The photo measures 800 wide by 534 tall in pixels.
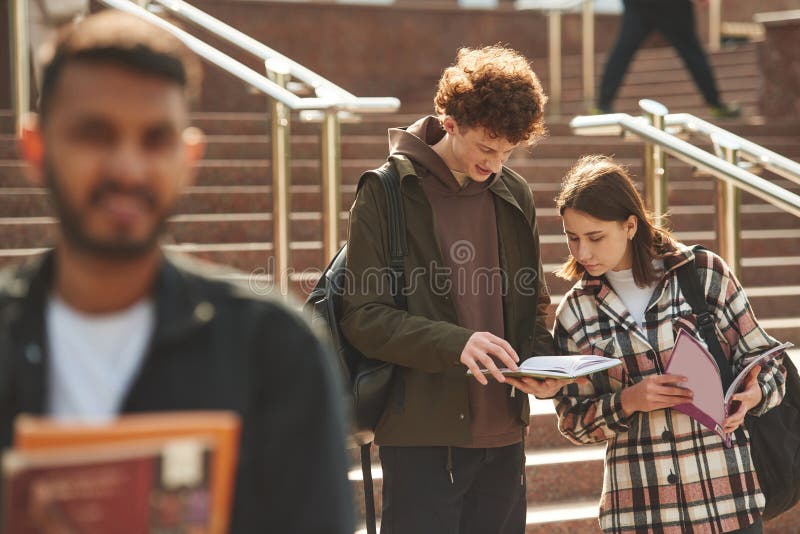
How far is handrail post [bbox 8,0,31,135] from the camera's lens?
20.9ft

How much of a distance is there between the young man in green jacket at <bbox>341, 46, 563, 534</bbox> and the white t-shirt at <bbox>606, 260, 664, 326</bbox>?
21 centimetres

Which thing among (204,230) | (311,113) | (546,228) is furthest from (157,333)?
(546,228)

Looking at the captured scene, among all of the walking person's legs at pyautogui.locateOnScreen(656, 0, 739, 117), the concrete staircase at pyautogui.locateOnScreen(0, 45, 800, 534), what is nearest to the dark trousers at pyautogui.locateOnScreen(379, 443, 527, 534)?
the concrete staircase at pyautogui.locateOnScreen(0, 45, 800, 534)

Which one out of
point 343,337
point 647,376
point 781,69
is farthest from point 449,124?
point 781,69

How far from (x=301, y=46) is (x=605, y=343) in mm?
8049

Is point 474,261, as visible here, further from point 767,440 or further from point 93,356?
point 93,356

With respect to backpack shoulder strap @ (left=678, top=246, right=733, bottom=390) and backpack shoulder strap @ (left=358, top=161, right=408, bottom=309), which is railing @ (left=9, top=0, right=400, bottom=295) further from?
backpack shoulder strap @ (left=678, top=246, right=733, bottom=390)

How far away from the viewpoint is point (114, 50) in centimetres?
131

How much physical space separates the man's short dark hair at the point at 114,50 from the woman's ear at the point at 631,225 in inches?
76.1

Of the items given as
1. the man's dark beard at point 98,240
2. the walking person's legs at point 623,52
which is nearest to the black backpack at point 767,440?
the man's dark beard at point 98,240

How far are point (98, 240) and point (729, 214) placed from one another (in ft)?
13.7

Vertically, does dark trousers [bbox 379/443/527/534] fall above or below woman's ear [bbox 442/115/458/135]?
below

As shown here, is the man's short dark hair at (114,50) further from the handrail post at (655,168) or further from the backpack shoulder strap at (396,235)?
the handrail post at (655,168)

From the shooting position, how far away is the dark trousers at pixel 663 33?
26.4ft
